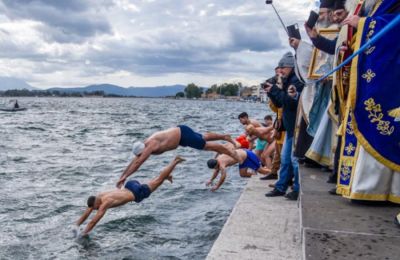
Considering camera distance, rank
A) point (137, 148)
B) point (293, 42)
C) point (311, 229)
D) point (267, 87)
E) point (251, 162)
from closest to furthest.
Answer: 1. point (311, 229)
2. point (293, 42)
3. point (267, 87)
4. point (137, 148)
5. point (251, 162)

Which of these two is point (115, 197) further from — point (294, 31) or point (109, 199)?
point (294, 31)

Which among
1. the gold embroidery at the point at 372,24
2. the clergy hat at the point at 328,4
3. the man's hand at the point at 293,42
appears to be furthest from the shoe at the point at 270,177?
the gold embroidery at the point at 372,24

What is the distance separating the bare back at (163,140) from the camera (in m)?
9.72

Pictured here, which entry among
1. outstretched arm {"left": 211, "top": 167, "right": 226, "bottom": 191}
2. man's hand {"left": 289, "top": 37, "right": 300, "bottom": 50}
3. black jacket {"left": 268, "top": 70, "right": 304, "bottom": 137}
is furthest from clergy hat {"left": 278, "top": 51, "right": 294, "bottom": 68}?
outstretched arm {"left": 211, "top": 167, "right": 226, "bottom": 191}

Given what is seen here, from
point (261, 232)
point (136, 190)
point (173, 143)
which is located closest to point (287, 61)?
point (261, 232)

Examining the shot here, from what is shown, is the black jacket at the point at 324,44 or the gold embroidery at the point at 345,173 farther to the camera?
the black jacket at the point at 324,44

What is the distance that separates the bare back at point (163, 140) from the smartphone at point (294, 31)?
14.9ft

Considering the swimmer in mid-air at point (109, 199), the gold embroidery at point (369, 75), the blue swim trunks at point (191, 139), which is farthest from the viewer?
the blue swim trunks at point (191, 139)

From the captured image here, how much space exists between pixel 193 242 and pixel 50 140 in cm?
2629

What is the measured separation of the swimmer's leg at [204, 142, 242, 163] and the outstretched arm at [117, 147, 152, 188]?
1644 mm

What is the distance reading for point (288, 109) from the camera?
7.00 meters

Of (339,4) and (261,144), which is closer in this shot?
(339,4)

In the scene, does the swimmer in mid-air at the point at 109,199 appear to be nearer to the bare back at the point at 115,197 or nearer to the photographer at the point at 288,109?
the bare back at the point at 115,197

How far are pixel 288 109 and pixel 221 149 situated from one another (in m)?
4.10
